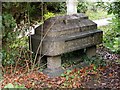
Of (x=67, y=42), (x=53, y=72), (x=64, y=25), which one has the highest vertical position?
(x=64, y=25)

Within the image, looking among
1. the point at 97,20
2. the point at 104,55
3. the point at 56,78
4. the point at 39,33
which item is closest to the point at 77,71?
the point at 56,78

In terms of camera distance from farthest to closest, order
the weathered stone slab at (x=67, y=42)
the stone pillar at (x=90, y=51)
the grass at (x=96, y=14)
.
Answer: the grass at (x=96, y=14) < the stone pillar at (x=90, y=51) < the weathered stone slab at (x=67, y=42)

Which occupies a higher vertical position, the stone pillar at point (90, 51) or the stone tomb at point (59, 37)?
the stone tomb at point (59, 37)

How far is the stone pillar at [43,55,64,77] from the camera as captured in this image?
10.9 ft

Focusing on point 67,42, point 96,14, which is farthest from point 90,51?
point 96,14

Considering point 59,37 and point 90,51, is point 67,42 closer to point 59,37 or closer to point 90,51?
point 59,37

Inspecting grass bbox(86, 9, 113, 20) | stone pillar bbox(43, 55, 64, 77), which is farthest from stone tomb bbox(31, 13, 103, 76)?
grass bbox(86, 9, 113, 20)

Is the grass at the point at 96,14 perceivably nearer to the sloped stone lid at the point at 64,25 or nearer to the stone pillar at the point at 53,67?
the sloped stone lid at the point at 64,25

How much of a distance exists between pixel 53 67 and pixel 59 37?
1.28ft

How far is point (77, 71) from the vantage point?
3.43 metres

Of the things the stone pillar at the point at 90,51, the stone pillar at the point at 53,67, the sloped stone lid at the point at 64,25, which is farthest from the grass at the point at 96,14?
the stone pillar at the point at 53,67

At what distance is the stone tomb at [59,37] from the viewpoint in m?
3.25

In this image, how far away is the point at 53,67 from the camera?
3.34 metres

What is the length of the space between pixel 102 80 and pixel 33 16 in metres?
1.45
